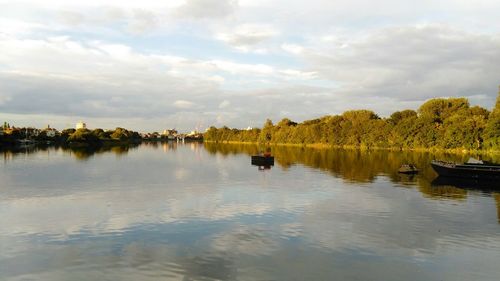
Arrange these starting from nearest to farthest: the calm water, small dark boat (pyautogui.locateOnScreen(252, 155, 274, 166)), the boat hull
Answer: the calm water
the boat hull
small dark boat (pyautogui.locateOnScreen(252, 155, 274, 166))

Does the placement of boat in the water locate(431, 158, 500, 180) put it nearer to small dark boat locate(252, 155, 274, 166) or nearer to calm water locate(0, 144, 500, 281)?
calm water locate(0, 144, 500, 281)

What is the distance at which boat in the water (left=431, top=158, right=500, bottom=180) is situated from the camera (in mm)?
66000

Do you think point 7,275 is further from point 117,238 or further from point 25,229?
point 25,229

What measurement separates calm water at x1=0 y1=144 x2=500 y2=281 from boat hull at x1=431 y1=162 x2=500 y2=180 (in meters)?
10.4

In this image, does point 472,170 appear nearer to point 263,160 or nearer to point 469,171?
point 469,171

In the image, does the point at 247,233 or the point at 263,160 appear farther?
the point at 263,160

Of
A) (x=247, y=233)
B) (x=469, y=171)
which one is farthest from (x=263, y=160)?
(x=247, y=233)

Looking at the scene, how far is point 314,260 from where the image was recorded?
24734mm

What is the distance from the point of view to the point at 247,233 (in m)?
31.2

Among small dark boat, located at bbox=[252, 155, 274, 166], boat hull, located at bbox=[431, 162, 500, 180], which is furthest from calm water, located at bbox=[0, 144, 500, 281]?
small dark boat, located at bbox=[252, 155, 274, 166]

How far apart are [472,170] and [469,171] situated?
1.66 feet

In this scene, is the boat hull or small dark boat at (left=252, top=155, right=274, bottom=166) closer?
the boat hull

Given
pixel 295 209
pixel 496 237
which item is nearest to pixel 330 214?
pixel 295 209

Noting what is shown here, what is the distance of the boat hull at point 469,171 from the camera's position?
65938 millimetres
